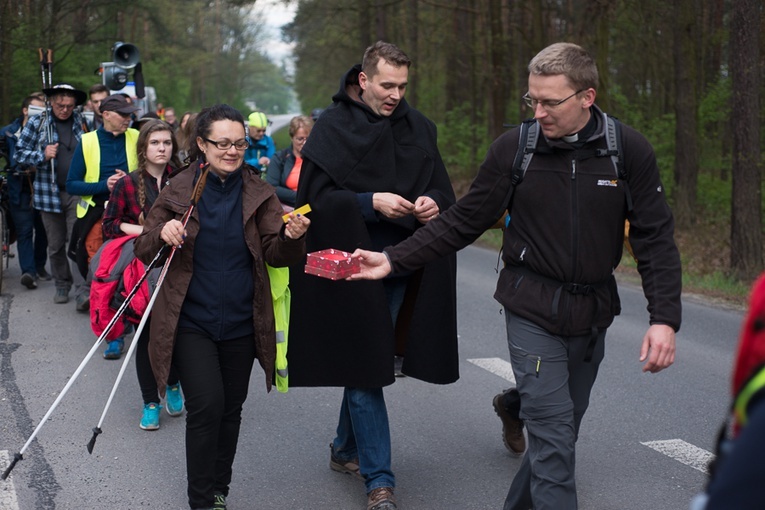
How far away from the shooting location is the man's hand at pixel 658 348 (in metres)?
3.60

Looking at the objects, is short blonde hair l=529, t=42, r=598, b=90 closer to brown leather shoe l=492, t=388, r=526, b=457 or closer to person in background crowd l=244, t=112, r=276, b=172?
brown leather shoe l=492, t=388, r=526, b=457

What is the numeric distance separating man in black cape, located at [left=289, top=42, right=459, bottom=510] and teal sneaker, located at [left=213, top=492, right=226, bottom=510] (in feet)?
2.09

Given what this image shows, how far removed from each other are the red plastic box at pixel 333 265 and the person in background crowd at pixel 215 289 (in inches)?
10.6

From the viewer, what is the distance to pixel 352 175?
477cm

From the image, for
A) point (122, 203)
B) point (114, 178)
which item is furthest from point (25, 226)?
point (122, 203)

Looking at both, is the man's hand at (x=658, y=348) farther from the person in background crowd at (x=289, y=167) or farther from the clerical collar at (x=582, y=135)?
the person in background crowd at (x=289, y=167)

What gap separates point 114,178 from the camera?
8.29 m

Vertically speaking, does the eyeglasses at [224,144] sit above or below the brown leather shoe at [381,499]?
above

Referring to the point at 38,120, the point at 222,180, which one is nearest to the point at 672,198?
the point at 38,120

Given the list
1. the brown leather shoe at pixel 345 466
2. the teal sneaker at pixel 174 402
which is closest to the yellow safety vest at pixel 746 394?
the brown leather shoe at pixel 345 466

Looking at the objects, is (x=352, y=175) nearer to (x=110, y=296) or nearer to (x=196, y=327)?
(x=196, y=327)

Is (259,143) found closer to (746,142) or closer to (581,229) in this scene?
(746,142)

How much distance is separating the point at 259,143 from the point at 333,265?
332 inches

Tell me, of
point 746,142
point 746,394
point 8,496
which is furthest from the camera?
point 746,142
